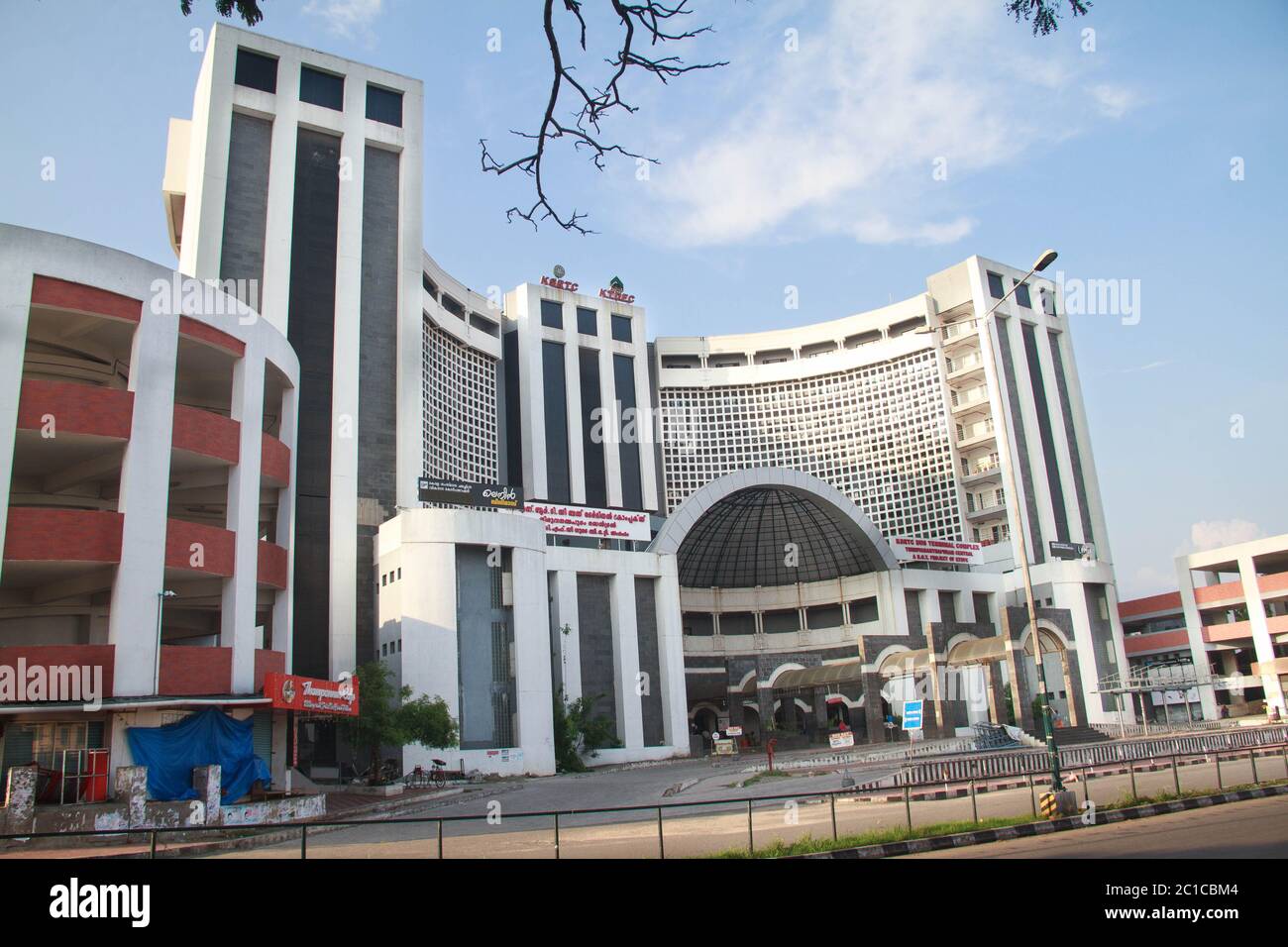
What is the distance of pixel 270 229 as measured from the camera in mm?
56406

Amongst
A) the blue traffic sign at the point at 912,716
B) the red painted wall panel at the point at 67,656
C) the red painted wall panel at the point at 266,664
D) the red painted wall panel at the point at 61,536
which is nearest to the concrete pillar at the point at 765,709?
the blue traffic sign at the point at 912,716

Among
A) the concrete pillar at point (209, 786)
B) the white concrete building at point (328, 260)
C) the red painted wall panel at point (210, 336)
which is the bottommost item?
the concrete pillar at point (209, 786)

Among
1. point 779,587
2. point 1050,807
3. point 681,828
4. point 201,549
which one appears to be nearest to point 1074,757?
point 1050,807

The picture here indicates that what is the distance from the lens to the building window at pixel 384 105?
208 feet

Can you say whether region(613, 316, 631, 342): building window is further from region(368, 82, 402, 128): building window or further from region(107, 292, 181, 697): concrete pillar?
region(107, 292, 181, 697): concrete pillar

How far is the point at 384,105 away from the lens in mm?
64062

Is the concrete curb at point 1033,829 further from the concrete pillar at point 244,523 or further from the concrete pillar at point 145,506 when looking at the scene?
the concrete pillar at point 244,523

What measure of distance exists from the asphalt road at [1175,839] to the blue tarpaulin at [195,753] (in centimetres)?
2409

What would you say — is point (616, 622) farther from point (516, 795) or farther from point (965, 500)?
point (965, 500)

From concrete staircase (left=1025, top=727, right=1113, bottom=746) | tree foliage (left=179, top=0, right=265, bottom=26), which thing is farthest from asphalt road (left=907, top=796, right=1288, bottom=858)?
concrete staircase (left=1025, top=727, right=1113, bottom=746)

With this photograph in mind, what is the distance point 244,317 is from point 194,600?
421 inches

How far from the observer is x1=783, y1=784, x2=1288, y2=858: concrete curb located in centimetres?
1534

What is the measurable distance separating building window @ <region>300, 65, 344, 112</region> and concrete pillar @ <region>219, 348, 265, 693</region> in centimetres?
3104

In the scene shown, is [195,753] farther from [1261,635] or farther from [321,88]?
[1261,635]
